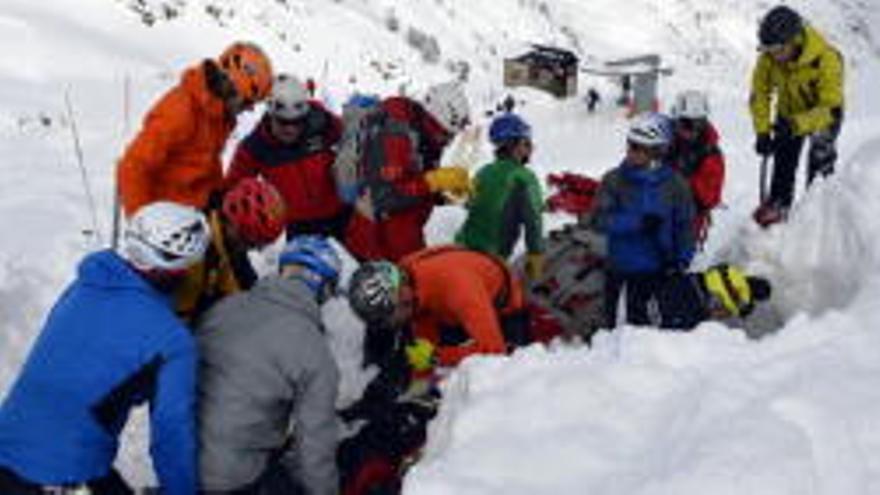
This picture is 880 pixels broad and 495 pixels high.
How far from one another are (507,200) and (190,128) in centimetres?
216

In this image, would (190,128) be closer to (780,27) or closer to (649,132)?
(649,132)

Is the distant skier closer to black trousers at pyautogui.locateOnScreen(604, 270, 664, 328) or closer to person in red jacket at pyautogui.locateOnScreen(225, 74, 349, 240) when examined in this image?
black trousers at pyautogui.locateOnScreen(604, 270, 664, 328)

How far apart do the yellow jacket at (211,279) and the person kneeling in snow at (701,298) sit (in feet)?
8.30

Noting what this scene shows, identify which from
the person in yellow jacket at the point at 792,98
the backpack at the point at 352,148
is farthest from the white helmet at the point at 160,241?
the person in yellow jacket at the point at 792,98

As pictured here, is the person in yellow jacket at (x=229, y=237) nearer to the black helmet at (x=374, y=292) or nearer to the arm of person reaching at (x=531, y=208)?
the black helmet at (x=374, y=292)

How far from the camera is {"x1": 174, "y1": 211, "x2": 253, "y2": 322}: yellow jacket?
6.10m

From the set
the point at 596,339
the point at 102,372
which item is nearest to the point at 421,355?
the point at 596,339

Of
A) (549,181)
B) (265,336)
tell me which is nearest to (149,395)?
(265,336)

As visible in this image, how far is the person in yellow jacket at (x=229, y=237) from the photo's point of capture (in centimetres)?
613

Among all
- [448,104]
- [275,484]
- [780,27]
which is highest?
[780,27]

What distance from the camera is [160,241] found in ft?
16.2

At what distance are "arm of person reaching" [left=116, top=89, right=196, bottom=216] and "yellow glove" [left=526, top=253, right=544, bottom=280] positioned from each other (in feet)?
8.31

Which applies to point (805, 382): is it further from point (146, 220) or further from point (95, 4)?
point (95, 4)

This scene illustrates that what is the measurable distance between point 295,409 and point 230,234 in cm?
136
